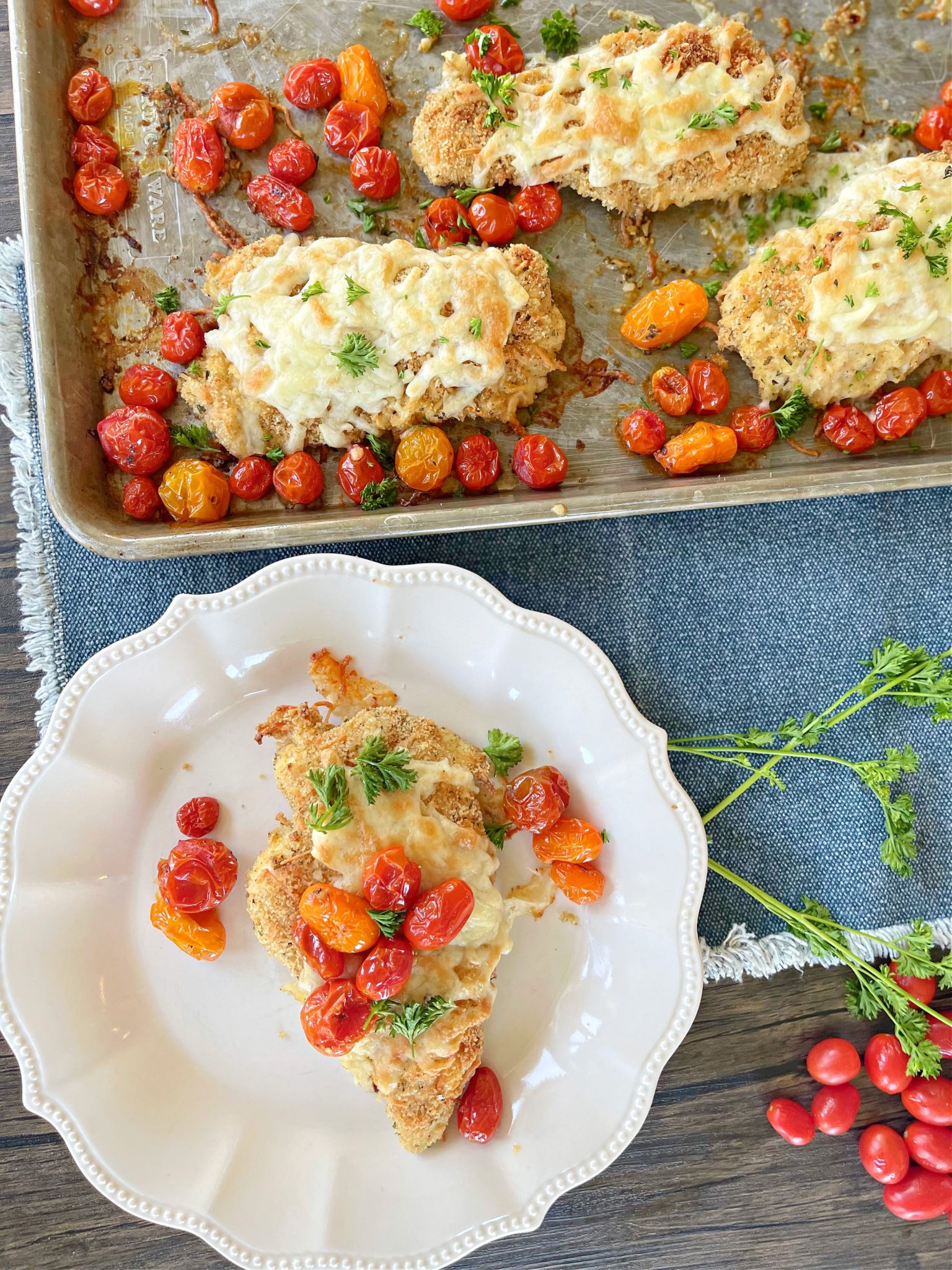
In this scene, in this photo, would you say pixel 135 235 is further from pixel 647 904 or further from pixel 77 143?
pixel 647 904

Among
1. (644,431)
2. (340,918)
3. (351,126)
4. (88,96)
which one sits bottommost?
(340,918)

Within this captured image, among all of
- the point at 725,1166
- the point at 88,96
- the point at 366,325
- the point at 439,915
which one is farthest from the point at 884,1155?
the point at 88,96

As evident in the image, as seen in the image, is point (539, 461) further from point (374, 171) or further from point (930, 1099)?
point (930, 1099)

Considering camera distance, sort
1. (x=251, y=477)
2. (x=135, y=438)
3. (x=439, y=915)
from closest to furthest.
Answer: (x=439, y=915)
(x=135, y=438)
(x=251, y=477)

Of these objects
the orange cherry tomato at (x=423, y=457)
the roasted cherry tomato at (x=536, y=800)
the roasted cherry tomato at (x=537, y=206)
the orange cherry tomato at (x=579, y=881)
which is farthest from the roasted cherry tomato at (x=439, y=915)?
the roasted cherry tomato at (x=537, y=206)

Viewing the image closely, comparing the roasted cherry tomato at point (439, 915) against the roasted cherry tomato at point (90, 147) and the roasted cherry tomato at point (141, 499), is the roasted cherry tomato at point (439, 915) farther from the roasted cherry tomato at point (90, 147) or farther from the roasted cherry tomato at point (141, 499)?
the roasted cherry tomato at point (90, 147)

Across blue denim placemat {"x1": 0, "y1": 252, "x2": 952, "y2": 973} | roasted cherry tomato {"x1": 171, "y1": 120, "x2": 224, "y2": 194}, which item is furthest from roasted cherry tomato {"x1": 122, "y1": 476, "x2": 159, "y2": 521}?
roasted cherry tomato {"x1": 171, "y1": 120, "x2": 224, "y2": 194}

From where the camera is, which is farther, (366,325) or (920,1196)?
(920,1196)

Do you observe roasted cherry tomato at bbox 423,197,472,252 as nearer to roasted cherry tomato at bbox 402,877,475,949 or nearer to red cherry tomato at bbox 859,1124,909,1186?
roasted cherry tomato at bbox 402,877,475,949
